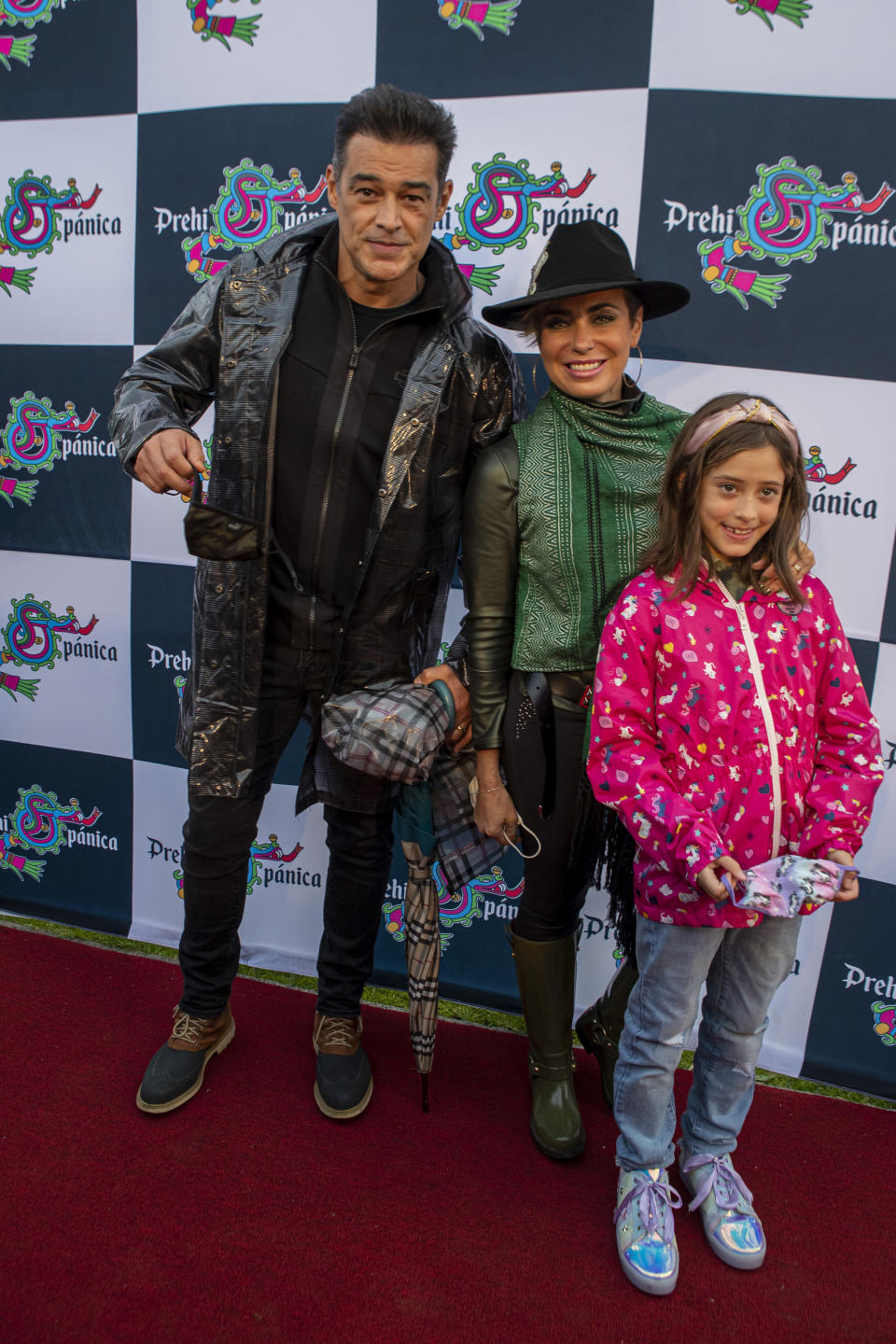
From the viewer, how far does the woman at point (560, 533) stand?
158 centimetres

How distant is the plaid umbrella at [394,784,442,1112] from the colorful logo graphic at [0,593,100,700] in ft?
4.03

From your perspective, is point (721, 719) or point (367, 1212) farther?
point (367, 1212)

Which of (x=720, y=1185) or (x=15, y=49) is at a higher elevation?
(x=15, y=49)

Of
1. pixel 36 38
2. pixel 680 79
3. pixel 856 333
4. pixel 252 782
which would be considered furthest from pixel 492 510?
pixel 36 38

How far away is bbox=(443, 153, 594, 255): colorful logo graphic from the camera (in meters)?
2.07

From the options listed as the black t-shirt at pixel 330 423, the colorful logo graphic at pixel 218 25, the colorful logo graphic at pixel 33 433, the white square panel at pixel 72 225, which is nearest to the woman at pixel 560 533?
the black t-shirt at pixel 330 423

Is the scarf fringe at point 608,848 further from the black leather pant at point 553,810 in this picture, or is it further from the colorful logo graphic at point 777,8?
the colorful logo graphic at point 777,8

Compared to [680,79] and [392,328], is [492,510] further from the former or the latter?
[680,79]

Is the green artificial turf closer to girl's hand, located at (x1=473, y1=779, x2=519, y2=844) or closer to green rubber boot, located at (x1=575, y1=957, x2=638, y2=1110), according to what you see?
green rubber boot, located at (x1=575, y1=957, x2=638, y2=1110)

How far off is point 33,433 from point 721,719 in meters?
2.13

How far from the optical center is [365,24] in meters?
2.12

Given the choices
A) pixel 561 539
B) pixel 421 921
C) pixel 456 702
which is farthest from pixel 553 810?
pixel 561 539

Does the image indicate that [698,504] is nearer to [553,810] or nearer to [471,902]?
[553,810]

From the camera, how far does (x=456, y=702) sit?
5.74 feet
